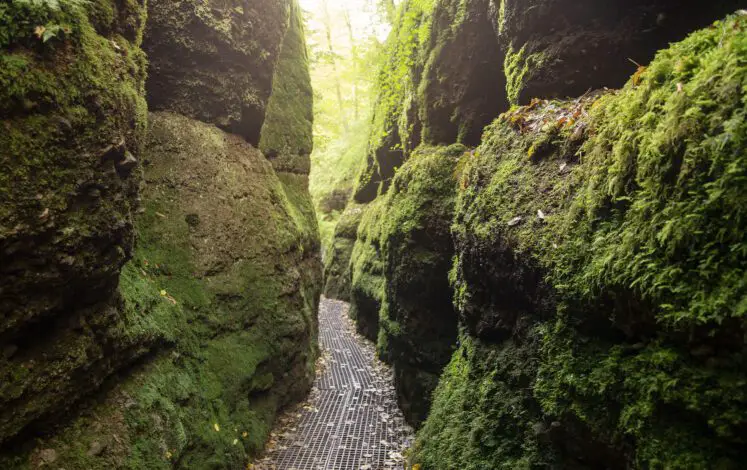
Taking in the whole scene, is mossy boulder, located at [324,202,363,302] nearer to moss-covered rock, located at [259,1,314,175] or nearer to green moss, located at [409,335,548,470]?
moss-covered rock, located at [259,1,314,175]

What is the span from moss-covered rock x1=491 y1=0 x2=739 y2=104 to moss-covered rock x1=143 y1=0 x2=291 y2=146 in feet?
17.5

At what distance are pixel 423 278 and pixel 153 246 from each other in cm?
480

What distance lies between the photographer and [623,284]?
2.81 meters

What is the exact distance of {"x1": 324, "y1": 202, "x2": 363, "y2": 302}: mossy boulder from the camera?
1812 cm

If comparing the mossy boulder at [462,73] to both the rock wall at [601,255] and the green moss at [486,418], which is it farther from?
the green moss at [486,418]

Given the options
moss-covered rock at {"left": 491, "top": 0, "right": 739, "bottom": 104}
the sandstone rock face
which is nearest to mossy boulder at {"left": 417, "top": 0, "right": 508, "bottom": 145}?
the sandstone rock face

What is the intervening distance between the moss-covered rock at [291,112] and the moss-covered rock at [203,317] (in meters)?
1.31

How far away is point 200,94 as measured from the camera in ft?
27.8

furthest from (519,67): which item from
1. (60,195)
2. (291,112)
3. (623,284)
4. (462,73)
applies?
(291,112)

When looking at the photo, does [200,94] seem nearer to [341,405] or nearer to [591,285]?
[341,405]

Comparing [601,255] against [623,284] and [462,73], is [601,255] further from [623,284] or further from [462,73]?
[462,73]

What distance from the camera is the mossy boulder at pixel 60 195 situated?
3.10 metres

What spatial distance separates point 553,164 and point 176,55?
7365 millimetres

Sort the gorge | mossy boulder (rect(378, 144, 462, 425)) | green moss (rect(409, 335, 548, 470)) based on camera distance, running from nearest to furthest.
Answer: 1. the gorge
2. green moss (rect(409, 335, 548, 470))
3. mossy boulder (rect(378, 144, 462, 425))
